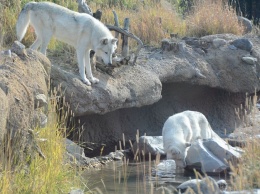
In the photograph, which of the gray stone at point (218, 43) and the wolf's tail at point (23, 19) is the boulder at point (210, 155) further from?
the gray stone at point (218, 43)

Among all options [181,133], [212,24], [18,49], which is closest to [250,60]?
[212,24]

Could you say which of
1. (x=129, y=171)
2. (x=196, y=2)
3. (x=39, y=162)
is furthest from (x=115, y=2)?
(x=39, y=162)

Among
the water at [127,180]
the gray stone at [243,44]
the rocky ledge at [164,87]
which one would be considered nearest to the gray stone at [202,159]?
the water at [127,180]

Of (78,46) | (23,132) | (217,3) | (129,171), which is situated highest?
(217,3)

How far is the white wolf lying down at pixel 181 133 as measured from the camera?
35.6ft

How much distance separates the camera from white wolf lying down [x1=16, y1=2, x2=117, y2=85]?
450 inches

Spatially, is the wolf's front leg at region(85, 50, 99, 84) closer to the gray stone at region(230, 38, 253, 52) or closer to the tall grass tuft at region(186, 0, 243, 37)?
the gray stone at region(230, 38, 253, 52)

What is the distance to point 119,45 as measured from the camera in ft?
45.9

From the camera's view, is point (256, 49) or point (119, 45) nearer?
point (119, 45)

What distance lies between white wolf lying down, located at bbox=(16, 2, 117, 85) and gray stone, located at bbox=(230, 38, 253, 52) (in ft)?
14.4

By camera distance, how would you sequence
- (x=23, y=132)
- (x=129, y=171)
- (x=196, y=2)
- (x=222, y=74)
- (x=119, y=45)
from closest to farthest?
(x=23, y=132)
(x=129, y=171)
(x=119, y=45)
(x=222, y=74)
(x=196, y=2)

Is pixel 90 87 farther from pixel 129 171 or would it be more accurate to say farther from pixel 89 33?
pixel 129 171

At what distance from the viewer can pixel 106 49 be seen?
11.6m

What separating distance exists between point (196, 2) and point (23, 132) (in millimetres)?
13379
